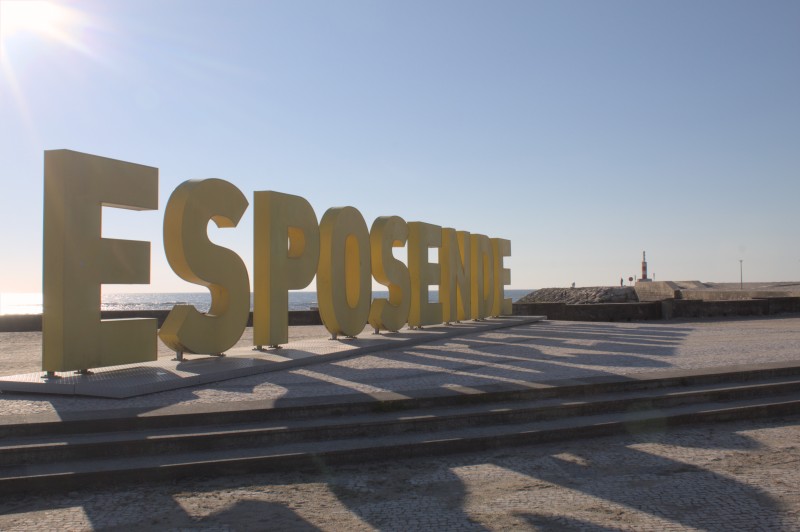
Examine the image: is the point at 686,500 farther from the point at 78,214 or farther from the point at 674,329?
the point at 674,329

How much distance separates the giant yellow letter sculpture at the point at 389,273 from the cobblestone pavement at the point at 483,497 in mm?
8749

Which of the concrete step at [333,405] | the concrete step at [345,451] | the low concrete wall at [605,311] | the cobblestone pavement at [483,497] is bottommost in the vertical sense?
the cobblestone pavement at [483,497]

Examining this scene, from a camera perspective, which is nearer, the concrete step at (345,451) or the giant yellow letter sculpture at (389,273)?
the concrete step at (345,451)

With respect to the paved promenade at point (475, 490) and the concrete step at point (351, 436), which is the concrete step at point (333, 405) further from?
the paved promenade at point (475, 490)

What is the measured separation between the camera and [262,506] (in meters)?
5.20

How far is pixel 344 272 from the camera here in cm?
1370

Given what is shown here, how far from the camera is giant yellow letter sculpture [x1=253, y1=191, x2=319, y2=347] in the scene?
11617mm

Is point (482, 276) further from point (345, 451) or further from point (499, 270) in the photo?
point (345, 451)

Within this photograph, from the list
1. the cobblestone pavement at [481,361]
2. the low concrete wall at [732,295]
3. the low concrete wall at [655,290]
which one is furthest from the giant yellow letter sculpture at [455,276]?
the low concrete wall at [655,290]

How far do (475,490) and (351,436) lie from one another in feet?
5.47

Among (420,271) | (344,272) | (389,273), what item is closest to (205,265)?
(344,272)

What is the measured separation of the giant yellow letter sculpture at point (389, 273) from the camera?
15188mm

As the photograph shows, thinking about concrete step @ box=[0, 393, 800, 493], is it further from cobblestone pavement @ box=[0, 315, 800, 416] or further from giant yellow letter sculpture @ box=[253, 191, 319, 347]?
giant yellow letter sculpture @ box=[253, 191, 319, 347]

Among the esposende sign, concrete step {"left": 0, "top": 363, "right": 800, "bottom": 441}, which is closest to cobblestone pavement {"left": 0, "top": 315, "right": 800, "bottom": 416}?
concrete step {"left": 0, "top": 363, "right": 800, "bottom": 441}
